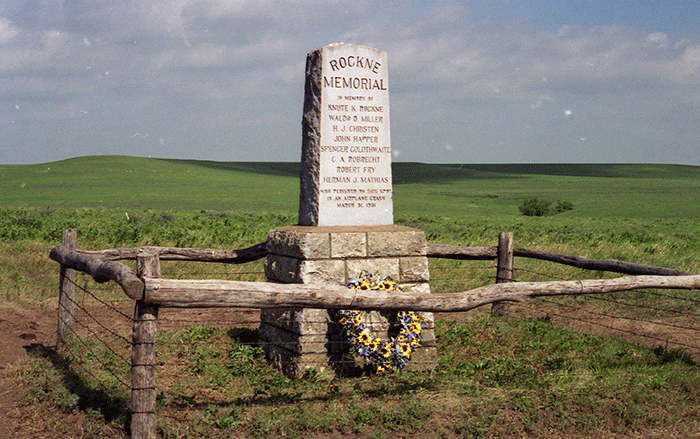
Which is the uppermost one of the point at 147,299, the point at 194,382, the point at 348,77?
the point at 348,77

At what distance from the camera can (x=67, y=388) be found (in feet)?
22.6

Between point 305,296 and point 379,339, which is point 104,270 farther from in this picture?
point 379,339

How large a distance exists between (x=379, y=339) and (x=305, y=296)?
2198 millimetres

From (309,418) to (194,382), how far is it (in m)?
1.87

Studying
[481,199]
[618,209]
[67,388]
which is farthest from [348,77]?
[481,199]

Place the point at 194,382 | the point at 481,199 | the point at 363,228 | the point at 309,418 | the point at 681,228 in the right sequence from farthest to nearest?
the point at 481,199 < the point at 681,228 < the point at 363,228 < the point at 194,382 < the point at 309,418

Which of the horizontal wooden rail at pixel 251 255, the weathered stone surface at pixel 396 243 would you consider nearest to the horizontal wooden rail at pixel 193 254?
the horizontal wooden rail at pixel 251 255

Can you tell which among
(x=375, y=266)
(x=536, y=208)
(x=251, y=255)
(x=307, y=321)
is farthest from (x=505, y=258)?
(x=536, y=208)

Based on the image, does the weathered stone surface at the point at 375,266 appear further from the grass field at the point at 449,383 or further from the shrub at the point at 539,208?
the shrub at the point at 539,208

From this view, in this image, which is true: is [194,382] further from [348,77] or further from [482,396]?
[348,77]

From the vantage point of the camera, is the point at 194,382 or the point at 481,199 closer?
the point at 194,382

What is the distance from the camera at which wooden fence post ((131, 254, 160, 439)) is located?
5375 millimetres

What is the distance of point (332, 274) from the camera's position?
7.78 meters

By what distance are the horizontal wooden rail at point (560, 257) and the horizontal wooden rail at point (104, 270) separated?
501cm
